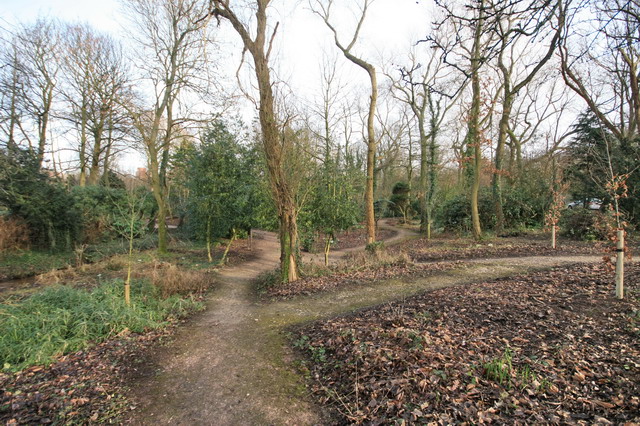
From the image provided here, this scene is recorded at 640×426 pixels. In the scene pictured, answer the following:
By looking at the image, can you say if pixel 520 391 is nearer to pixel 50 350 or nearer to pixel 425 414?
pixel 425 414

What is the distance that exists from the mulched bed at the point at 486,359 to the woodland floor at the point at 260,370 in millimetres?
23

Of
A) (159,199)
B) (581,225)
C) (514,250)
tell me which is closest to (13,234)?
(159,199)

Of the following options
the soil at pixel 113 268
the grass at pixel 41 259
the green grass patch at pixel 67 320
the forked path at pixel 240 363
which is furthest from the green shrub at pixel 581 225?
the grass at pixel 41 259

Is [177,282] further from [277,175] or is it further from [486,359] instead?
[486,359]

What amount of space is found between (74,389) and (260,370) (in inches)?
74.9

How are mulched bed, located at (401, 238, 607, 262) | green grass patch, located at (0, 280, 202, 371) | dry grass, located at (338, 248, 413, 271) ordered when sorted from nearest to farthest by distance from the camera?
green grass patch, located at (0, 280, 202, 371) < dry grass, located at (338, 248, 413, 271) < mulched bed, located at (401, 238, 607, 262)

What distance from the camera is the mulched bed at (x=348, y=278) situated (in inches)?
281

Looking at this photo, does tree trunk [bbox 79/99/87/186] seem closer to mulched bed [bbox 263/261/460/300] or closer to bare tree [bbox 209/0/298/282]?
bare tree [bbox 209/0/298/282]

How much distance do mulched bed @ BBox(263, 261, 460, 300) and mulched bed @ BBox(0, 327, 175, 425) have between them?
3.34 meters

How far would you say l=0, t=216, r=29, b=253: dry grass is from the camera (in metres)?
12.5

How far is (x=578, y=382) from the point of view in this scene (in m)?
2.77

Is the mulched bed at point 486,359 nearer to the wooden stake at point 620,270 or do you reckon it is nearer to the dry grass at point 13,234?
the wooden stake at point 620,270

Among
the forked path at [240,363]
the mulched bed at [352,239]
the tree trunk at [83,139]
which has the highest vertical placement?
the tree trunk at [83,139]

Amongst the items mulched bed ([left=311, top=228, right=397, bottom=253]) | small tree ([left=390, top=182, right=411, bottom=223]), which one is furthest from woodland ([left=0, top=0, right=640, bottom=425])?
small tree ([left=390, top=182, right=411, bottom=223])
